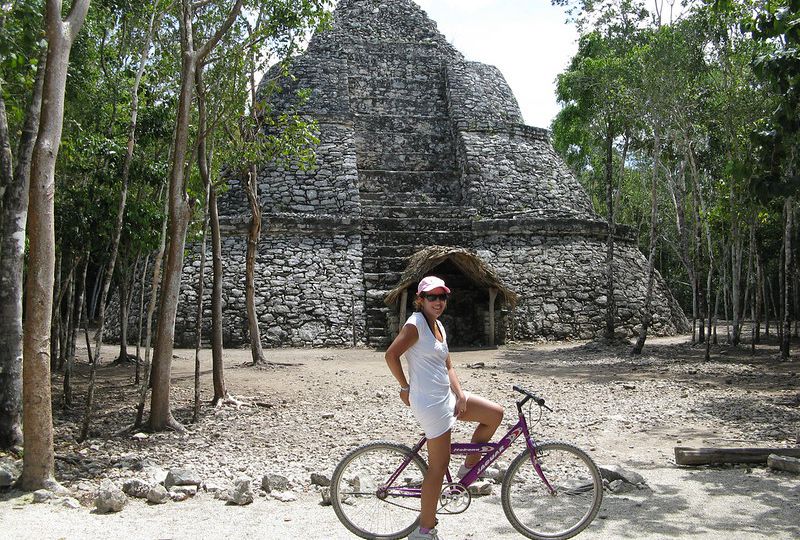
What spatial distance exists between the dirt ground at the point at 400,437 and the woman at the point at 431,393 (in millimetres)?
570

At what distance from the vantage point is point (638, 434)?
6387 millimetres

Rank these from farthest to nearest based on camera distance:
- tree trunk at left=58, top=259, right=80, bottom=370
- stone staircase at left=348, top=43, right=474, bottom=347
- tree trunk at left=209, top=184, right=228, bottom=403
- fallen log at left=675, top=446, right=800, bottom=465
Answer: stone staircase at left=348, top=43, right=474, bottom=347 < tree trunk at left=209, top=184, right=228, bottom=403 < tree trunk at left=58, top=259, right=80, bottom=370 < fallen log at left=675, top=446, right=800, bottom=465

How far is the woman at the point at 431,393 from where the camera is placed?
3.36 m

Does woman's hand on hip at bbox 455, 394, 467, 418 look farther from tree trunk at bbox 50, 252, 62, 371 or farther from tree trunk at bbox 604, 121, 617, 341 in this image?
tree trunk at bbox 604, 121, 617, 341

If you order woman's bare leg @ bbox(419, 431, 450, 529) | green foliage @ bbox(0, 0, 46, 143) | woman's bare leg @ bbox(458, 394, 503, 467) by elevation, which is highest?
green foliage @ bbox(0, 0, 46, 143)

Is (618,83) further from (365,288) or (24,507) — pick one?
(24,507)

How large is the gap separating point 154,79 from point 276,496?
21.5 feet


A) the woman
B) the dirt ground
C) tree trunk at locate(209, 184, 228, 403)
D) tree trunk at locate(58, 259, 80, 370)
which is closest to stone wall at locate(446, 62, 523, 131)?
the dirt ground

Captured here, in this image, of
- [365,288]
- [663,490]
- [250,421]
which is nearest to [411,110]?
[365,288]

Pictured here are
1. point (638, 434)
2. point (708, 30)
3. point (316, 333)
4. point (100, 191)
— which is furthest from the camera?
point (316, 333)

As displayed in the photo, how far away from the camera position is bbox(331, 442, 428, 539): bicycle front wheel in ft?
11.8

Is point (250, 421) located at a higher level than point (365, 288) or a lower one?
lower

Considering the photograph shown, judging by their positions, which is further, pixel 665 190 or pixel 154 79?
pixel 665 190

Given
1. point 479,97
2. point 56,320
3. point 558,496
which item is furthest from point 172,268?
point 479,97
